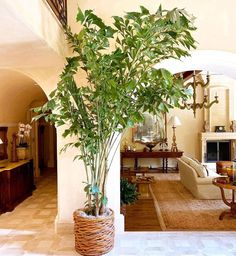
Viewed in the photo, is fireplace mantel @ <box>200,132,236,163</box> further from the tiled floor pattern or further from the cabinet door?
the cabinet door

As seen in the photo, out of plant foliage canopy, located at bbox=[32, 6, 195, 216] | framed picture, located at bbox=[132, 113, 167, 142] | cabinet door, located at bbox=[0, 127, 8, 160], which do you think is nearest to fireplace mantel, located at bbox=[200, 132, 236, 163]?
framed picture, located at bbox=[132, 113, 167, 142]

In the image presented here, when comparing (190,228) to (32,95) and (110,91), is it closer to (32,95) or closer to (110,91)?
(110,91)

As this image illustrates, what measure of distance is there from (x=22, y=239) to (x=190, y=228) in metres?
2.59

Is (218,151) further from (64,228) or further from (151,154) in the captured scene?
(64,228)

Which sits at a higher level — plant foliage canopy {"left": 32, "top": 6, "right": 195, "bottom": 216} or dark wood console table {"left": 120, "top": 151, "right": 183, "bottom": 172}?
plant foliage canopy {"left": 32, "top": 6, "right": 195, "bottom": 216}

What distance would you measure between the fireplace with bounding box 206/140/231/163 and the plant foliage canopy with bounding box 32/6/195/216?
762 centimetres

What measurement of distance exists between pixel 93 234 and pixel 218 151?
8060 millimetres

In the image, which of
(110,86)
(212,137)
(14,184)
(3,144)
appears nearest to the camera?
(110,86)

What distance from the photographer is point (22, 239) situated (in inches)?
148

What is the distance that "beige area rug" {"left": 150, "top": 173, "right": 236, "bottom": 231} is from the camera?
4727 millimetres

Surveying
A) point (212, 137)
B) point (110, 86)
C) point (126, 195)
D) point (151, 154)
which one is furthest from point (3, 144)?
point (212, 137)

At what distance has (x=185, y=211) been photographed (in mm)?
5449

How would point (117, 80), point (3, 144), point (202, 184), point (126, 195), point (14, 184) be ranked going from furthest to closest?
point (202, 184) → point (3, 144) → point (14, 184) → point (126, 195) → point (117, 80)

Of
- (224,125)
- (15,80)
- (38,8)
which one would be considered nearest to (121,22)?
(38,8)
